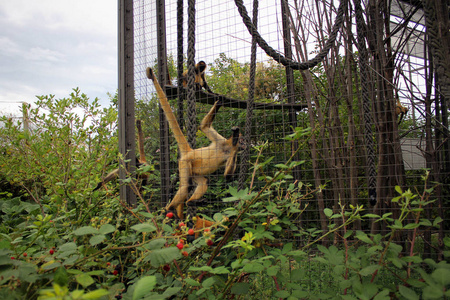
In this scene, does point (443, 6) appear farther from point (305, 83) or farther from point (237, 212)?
point (305, 83)

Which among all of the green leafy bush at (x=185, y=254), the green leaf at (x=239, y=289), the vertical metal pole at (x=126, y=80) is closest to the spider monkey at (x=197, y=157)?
the vertical metal pole at (x=126, y=80)

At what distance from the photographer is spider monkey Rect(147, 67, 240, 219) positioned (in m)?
2.04

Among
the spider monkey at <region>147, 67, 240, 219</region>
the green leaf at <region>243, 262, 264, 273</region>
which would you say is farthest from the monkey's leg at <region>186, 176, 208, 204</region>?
the green leaf at <region>243, 262, 264, 273</region>

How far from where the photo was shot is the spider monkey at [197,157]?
2.04 metres

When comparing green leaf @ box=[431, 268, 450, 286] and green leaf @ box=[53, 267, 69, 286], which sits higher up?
green leaf @ box=[53, 267, 69, 286]

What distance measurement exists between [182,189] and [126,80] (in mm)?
859

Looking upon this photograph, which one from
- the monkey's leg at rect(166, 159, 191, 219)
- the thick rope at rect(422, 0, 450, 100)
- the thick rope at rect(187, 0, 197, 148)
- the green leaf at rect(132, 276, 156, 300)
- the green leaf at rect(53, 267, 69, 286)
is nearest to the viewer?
the green leaf at rect(132, 276, 156, 300)

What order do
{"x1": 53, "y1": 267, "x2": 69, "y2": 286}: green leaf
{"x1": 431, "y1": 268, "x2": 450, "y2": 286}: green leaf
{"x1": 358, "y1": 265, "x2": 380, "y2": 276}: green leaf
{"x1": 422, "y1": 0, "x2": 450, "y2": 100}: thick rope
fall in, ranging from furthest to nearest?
{"x1": 422, "y1": 0, "x2": 450, "y2": 100}: thick rope < {"x1": 358, "y1": 265, "x2": 380, "y2": 276}: green leaf < {"x1": 431, "y1": 268, "x2": 450, "y2": 286}: green leaf < {"x1": 53, "y1": 267, "x2": 69, "y2": 286}: green leaf

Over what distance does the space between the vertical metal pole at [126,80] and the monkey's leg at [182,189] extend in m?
0.34

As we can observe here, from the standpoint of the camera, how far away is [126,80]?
2.05 meters

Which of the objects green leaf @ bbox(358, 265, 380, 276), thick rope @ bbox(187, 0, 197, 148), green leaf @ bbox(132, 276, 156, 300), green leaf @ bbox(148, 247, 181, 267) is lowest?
green leaf @ bbox(358, 265, 380, 276)

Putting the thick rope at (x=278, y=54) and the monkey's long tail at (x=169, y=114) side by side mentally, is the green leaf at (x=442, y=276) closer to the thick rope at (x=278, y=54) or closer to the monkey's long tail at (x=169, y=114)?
the thick rope at (x=278, y=54)

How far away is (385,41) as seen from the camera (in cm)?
243

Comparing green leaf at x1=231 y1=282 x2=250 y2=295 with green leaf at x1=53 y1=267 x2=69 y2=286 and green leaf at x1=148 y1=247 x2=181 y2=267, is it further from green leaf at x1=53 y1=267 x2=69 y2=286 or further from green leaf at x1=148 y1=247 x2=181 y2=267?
green leaf at x1=53 y1=267 x2=69 y2=286
